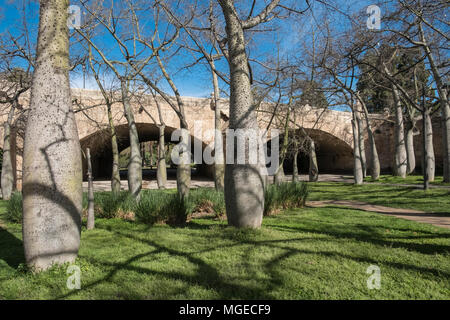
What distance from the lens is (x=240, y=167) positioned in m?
4.57

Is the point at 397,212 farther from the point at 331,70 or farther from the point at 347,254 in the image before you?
the point at 331,70

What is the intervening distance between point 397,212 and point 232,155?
4.74m

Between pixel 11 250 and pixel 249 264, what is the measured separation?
11.7ft

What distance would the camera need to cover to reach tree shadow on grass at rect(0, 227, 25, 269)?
3588 millimetres

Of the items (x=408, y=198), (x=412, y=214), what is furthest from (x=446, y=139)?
(x=412, y=214)

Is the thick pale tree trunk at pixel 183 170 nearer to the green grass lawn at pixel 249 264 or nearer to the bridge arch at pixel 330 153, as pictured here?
the green grass lawn at pixel 249 264

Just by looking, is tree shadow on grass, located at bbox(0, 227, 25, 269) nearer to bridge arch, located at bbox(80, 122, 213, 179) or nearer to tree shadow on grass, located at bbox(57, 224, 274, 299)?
tree shadow on grass, located at bbox(57, 224, 274, 299)

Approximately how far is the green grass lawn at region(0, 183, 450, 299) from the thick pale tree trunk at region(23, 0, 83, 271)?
12.9 inches

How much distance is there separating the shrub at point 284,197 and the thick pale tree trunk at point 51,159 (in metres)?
4.45

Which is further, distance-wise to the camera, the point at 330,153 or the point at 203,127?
the point at 330,153

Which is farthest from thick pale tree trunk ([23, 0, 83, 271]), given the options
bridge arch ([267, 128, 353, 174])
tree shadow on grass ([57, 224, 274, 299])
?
bridge arch ([267, 128, 353, 174])

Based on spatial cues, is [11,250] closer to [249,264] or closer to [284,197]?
[249,264]

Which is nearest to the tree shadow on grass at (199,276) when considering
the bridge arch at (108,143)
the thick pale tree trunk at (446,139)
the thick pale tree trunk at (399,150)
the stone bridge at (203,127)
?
the stone bridge at (203,127)
